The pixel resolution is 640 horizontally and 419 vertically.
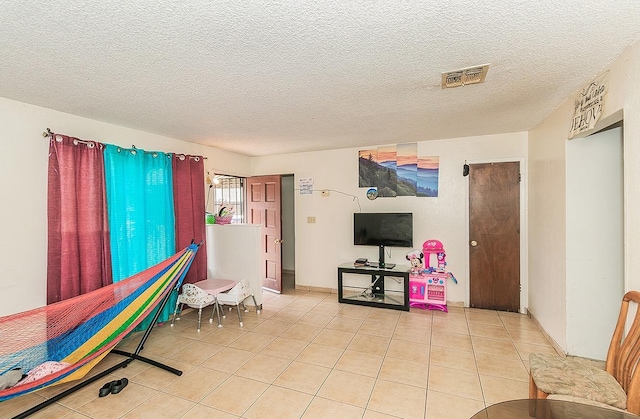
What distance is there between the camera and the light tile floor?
81.4 inches

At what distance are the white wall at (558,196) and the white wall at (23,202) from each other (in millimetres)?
4409

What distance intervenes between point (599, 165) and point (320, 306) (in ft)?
11.4

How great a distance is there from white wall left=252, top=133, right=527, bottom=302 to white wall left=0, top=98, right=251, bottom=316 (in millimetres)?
3131

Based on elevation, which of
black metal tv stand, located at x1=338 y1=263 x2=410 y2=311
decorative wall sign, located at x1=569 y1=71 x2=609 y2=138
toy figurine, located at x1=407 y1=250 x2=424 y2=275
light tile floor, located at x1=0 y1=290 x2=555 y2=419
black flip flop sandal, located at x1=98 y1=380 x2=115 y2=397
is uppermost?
decorative wall sign, located at x1=569 y1=71 x2=609 y2=138

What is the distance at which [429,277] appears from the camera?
13.2ft

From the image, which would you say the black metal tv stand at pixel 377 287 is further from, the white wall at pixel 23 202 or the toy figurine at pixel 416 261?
the white wall at pixel 23 202

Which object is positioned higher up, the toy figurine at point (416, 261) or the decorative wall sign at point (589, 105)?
the decorative wall sign at point (589, 105)

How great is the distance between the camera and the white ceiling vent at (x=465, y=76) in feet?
6.47

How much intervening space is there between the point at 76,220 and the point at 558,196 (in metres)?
4.55

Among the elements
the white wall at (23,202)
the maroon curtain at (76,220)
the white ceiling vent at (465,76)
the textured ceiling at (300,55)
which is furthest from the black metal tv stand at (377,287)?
the white wall at (23,202)

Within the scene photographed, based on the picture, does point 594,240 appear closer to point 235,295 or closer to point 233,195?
point 235,295

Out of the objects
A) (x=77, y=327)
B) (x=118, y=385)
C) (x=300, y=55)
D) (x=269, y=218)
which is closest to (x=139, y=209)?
(x=77, y=327)

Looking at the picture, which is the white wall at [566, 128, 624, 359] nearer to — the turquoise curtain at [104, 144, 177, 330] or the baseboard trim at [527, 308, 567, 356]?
the baseboard trim at [527, 308, 567, 356]

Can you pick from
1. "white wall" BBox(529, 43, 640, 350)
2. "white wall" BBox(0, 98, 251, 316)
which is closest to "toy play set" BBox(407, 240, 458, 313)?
"white wall" BBox(529, 43, 640, 350)
